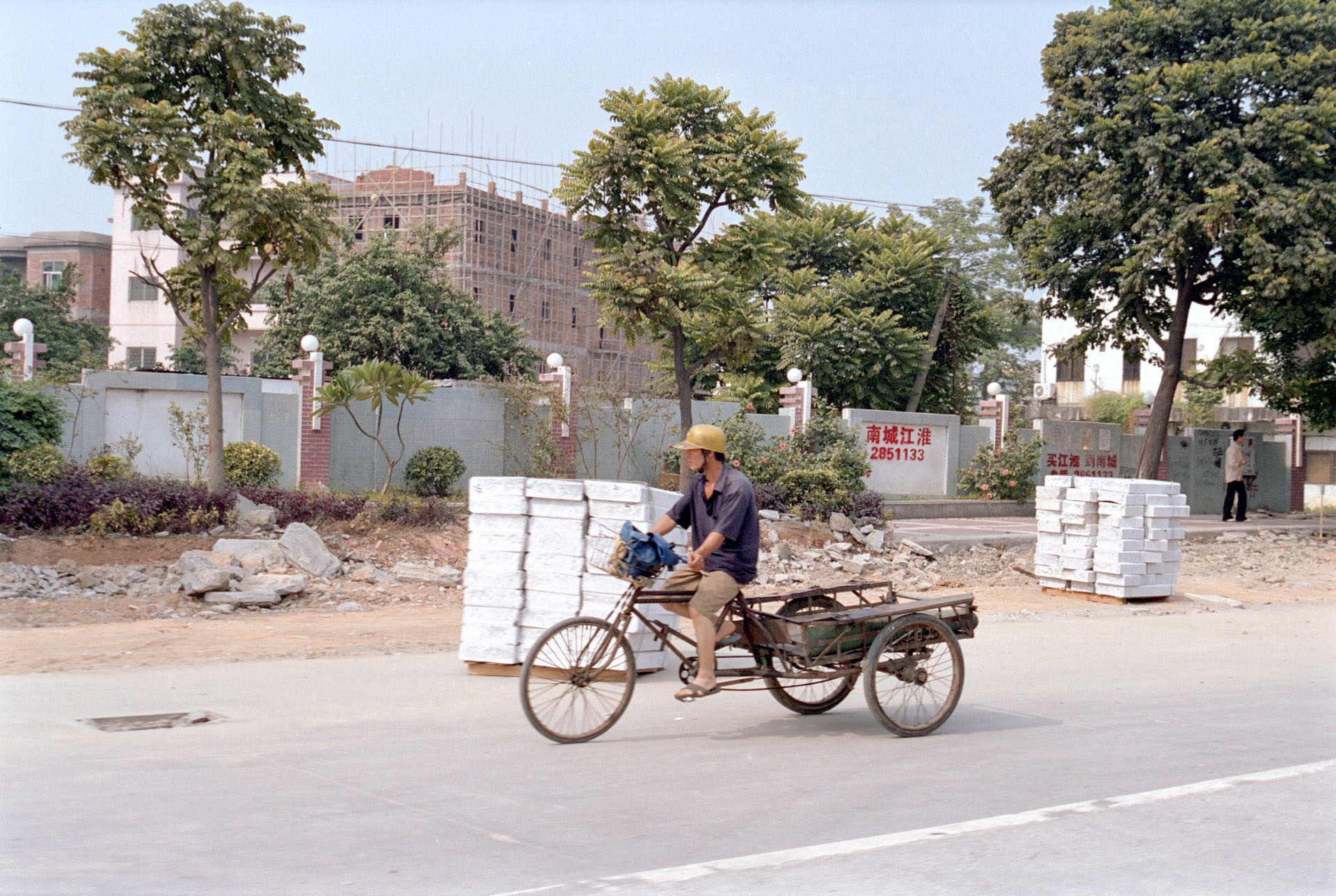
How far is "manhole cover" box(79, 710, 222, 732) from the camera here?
22.5ft

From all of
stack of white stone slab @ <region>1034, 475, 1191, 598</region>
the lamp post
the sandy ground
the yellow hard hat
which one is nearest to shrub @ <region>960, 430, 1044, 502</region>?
the sandy ground

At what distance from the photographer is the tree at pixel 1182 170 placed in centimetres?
2430

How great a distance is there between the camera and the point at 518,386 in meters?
23.6

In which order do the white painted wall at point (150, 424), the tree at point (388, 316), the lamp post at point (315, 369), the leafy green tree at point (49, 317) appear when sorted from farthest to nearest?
the leafy green tree at point (49, 317) < the tree at point (388, 316) < the lamp post at point (315, 369) < the white painted wall at point (150, 424)

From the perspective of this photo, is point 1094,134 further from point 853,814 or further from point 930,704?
point 853,814

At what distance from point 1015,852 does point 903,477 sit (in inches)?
1004

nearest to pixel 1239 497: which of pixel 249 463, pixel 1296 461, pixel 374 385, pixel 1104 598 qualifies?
pixel 1296 461

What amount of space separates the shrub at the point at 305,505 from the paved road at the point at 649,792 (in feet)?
26.9

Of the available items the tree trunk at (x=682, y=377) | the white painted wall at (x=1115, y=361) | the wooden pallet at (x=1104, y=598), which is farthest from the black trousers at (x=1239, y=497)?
the white painted wall at (x=1115, y=361)

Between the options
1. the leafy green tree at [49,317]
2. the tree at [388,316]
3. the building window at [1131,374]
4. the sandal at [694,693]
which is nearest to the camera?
the sandal at [694,693]

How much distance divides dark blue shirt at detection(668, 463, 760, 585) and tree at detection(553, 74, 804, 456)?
11995mm

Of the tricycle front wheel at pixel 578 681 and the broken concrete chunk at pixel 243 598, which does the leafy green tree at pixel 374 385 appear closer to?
the broken concrete chunk at pixel 243 598

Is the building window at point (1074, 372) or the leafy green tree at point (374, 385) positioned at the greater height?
the building window at point (1074, 372)

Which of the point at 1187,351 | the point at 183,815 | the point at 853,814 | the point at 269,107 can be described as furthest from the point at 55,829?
the point at 1187,351
